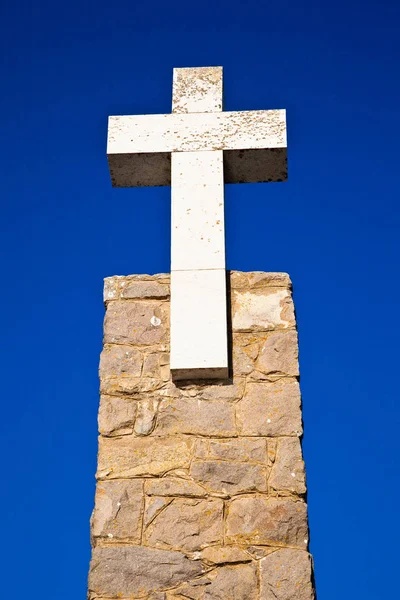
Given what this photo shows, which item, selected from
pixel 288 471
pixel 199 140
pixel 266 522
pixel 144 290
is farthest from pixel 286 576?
pixel 199 140

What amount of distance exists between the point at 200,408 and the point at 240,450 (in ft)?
0.81

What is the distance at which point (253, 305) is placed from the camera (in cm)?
384

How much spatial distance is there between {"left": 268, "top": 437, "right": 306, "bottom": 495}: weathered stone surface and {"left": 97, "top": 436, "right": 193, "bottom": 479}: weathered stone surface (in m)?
0.36

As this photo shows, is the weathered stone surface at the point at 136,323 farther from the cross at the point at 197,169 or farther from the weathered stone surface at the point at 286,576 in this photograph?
the weathered stone surface at the point at 286,576

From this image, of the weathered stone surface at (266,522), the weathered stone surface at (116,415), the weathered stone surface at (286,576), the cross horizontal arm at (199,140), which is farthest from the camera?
the cross horizontal arm at (199,140)

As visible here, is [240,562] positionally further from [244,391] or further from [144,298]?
[144,298]

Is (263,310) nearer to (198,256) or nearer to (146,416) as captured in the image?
(198,256)

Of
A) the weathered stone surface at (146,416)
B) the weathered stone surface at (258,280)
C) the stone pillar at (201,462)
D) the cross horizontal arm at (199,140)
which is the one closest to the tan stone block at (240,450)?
the stone pillar at (201,462)

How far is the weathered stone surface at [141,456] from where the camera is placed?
3.51 metres

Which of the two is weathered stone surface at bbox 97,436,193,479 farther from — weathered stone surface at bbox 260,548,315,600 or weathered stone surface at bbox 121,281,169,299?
weathered stone surface at bbox 121,281,169,299

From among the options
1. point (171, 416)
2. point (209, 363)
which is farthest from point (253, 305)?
point (171, 416)

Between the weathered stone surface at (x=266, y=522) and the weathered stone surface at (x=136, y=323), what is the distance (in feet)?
2.68

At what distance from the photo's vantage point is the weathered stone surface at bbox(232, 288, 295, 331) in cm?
380

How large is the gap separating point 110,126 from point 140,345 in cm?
120
